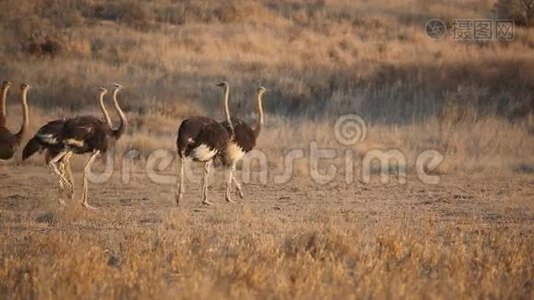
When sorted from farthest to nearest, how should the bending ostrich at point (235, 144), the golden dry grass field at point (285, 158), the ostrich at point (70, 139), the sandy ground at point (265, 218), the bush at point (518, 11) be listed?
the bush at point (518, 11) < the bending ostrich at point (235, 144) < the ostrich at point (70, 139) < the golden dry grass field at point (285, 158) < the sandy ground at point (265, 218)

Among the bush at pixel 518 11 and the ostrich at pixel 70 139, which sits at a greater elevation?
the bush at pixel 518 11

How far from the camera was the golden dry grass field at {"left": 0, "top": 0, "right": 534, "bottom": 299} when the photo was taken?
25.4 feet

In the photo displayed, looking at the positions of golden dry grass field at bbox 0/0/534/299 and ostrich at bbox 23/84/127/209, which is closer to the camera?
golden dry grass field at bbox 0/0/534/299

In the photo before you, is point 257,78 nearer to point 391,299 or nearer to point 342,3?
point 342,3

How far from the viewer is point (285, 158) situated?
56.4ft

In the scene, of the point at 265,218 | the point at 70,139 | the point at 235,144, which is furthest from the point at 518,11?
the point at 70,139

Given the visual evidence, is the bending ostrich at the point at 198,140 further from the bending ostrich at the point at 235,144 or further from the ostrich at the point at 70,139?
the ostrich at the point at 70,139

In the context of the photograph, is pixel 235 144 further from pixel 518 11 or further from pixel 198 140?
pixel 518 11

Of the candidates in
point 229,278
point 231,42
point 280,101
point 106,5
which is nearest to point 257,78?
point 280,101

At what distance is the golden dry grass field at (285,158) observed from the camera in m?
7.73

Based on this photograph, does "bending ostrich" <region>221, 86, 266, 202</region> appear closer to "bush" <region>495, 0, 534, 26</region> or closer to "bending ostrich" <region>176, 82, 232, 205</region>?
"bending ostrich" <region>176, 82, 232, 205</region>

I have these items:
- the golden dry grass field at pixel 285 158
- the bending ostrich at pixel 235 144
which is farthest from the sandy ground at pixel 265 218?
the bending ostrich at pixel 235 144

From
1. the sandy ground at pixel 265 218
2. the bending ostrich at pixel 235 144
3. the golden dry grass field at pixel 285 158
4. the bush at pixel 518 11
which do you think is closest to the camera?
the sandy ground at pixel 265 218

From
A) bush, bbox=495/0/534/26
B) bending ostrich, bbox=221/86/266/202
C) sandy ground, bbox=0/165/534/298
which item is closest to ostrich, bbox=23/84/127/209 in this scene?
sandy ground, bbox=0/165/534/298
